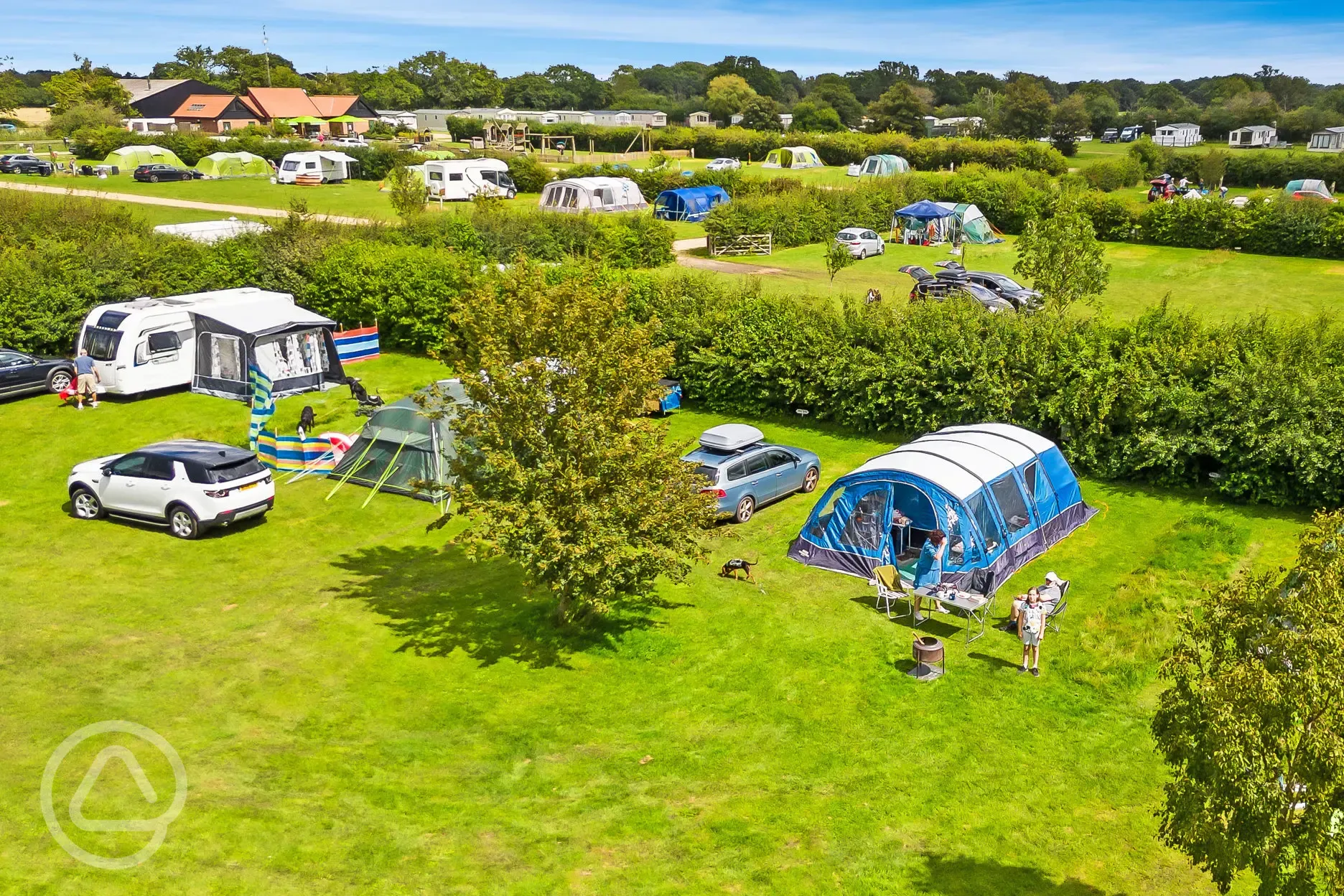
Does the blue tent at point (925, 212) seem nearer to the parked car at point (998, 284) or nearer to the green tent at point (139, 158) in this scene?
the parked car at point (998, 284)

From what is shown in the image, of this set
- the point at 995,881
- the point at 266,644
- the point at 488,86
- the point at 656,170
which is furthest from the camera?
the point at 488,86

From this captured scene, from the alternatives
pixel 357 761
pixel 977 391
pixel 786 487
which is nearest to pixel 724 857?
pixel 357 761

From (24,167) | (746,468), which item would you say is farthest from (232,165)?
(746,468)

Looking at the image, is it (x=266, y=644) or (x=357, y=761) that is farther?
(x=266, y=644)

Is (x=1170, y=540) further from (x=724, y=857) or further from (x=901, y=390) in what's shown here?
(x=724, y=857)

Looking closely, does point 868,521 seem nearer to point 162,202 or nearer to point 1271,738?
point 1271,738

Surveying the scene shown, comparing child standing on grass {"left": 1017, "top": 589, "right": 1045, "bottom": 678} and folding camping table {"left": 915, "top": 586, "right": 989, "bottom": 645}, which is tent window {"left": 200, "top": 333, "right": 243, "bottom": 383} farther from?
child standing on grass {"left": 1017, "top": 589, "right": 1045, "bottom": 678}
